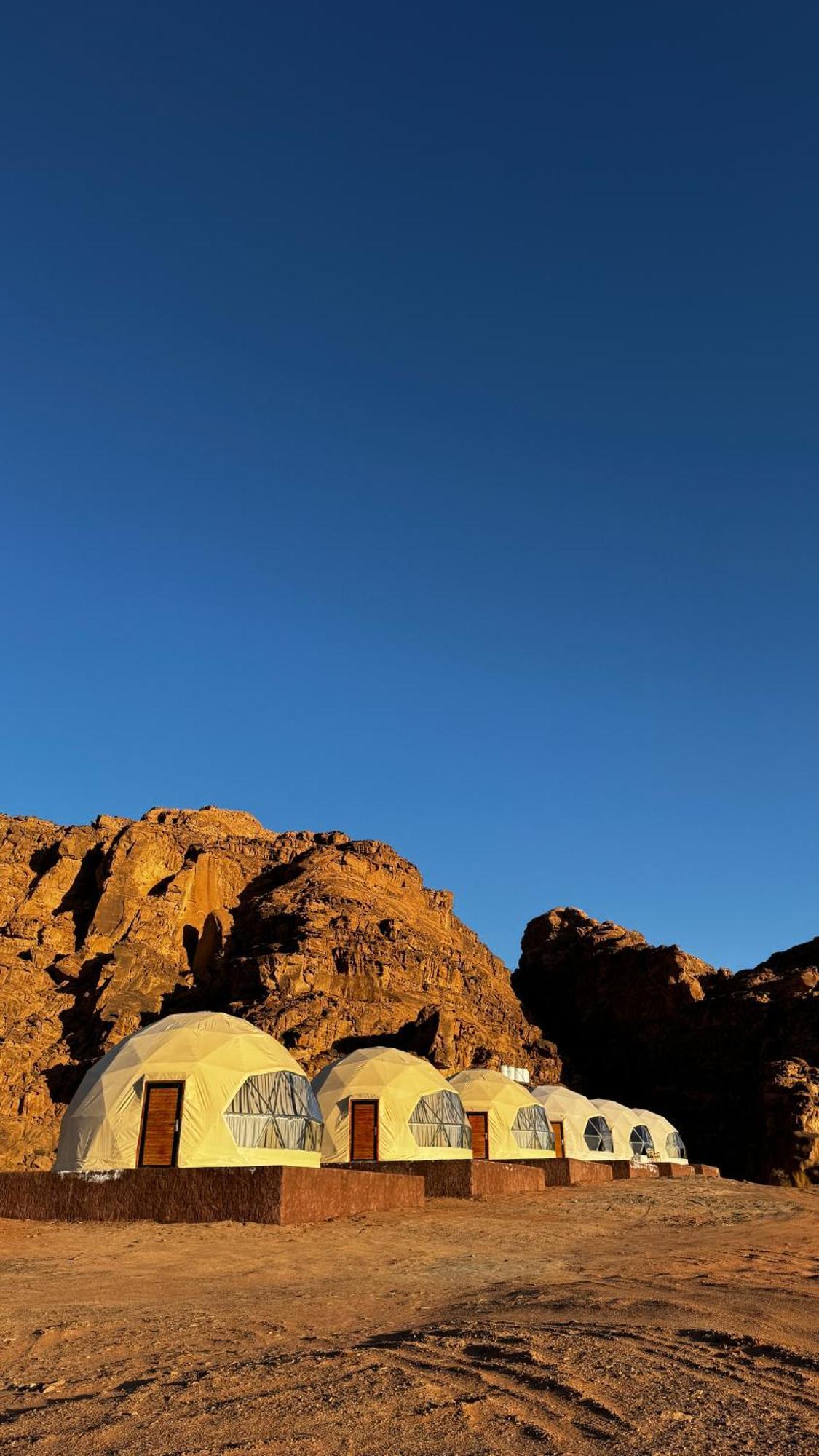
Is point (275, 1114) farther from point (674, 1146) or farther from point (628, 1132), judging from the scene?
point (674, 1146)

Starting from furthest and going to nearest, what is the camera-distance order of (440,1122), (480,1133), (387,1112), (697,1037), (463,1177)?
1. (697,1037)
2. (480,1133)
3. (440,1122)
4. (387,1112)
5. (463,1177)

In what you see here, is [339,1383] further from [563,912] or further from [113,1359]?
[563,912]

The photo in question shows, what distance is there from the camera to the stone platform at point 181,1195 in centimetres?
1502

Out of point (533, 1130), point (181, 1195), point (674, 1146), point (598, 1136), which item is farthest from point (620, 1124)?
point (181, 1195)

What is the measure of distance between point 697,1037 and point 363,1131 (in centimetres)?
4725

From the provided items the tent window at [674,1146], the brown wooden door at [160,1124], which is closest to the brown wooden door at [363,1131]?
the brown wooden door at [160,1124]

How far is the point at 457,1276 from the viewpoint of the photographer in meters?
10.0

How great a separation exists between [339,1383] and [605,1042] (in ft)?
A: 250

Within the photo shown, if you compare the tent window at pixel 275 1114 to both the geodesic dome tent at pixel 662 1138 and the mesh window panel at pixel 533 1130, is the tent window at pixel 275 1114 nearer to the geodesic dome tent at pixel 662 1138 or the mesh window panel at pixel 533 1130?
the mesh window panel at pixel 533 1130

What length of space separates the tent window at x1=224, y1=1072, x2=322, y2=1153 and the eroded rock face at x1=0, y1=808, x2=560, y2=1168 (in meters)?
33.2

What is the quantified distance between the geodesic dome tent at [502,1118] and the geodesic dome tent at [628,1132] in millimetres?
8598

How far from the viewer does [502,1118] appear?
33.6 metres

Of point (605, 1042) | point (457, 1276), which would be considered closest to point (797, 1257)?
point (457, 1276)

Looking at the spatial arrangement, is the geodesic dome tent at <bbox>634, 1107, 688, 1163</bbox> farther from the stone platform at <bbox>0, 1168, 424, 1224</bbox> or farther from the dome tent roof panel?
the stone platform at <bbox>0, 1168, 424, 1224</bbox>
